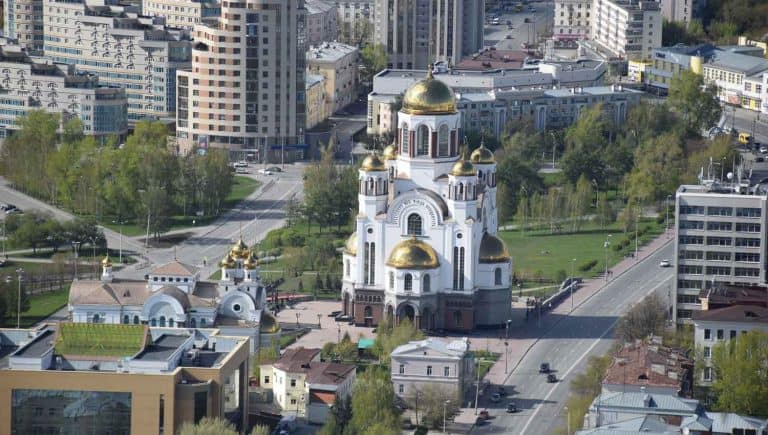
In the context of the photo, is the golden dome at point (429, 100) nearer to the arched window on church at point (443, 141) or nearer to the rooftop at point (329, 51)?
the arched window on church at point (443, 141)

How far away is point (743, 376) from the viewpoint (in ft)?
302

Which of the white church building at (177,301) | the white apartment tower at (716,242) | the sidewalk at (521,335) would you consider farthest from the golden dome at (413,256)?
the white apartment tower at (716,242)

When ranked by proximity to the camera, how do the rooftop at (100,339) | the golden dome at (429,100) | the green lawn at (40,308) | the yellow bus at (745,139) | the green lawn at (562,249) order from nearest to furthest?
the rooftop at (100,339), the green lawn at (40,308), the golden dome at (429,100), the green lawn at (562,249), the yellow bus at (745,139)

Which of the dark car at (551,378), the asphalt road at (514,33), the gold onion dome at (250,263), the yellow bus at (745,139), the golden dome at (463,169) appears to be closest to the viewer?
the dark car at (551,378)

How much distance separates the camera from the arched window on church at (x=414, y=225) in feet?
356

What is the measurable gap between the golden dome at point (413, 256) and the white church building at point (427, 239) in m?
0.04

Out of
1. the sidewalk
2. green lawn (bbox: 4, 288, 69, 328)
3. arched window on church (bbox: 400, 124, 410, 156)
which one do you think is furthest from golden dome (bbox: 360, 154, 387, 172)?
green lawn (bbox: 4, 288, 69, 328)

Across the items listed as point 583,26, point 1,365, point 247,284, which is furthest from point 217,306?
point 583,26

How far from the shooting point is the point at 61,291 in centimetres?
11331

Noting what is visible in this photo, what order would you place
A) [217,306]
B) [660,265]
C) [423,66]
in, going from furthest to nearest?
[423,66] < [660,265] < [217,306]

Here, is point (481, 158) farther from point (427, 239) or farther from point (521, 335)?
point (521, 335)

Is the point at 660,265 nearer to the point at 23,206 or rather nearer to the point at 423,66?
the point at 23,206

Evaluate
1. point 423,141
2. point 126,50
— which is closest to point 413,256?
point 423,141

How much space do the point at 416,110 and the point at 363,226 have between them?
5226 millimetres
